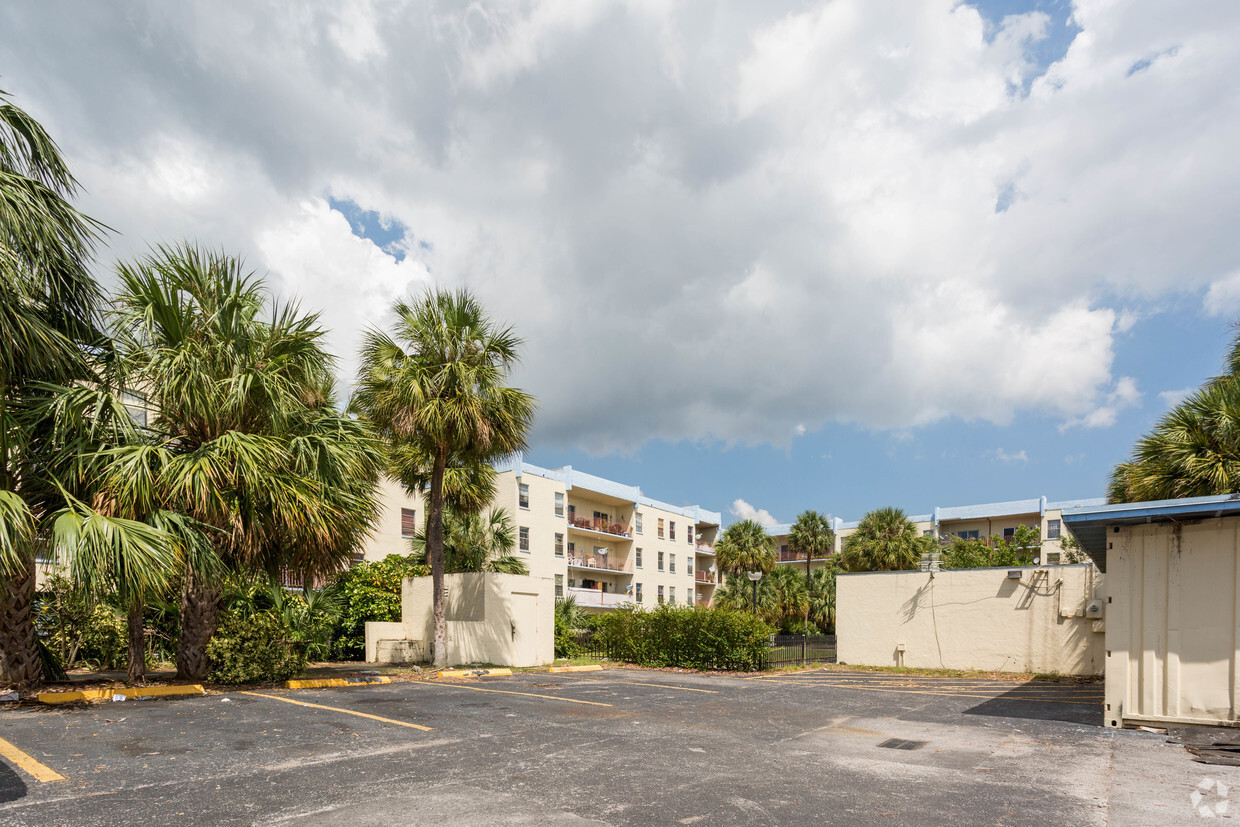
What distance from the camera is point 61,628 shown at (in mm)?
15594

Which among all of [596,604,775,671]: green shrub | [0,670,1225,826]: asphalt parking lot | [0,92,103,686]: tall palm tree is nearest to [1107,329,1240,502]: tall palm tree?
[0,670,1225,826]: asphalt parking lot

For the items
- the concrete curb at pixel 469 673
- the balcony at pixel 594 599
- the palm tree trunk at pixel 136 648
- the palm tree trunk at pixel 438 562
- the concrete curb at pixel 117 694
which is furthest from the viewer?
the balcony at pixel 594 599

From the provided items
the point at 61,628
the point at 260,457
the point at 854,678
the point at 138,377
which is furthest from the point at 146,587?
the point at 854,678

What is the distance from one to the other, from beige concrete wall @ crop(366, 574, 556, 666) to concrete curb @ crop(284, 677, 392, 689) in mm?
4755

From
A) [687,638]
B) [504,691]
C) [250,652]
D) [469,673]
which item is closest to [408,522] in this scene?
[687,638]

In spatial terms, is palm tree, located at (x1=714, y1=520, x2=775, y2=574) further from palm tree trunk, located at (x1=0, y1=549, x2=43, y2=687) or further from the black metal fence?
palm tree trunk, located at (x1=0, y1=549, x2=43, y2=687)

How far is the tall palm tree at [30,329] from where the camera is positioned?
420 inches

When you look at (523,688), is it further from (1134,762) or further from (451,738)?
(1134,762)

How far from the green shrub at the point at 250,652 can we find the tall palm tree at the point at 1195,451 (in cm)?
1799

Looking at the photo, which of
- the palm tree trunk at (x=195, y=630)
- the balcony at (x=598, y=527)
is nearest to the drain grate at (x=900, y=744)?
the palm tree trunk at (x=195, y=630)

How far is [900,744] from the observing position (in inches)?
367

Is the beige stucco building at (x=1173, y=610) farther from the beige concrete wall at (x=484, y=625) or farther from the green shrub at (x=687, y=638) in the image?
the beige concrete wall at (x=484, y=625)

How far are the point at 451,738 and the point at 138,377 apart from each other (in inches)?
326

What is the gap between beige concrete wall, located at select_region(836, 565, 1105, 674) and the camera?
19688 mm
